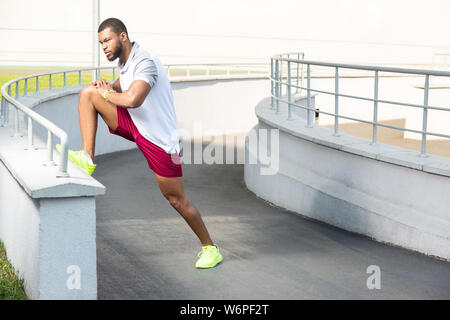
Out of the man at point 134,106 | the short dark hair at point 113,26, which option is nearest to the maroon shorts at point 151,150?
the man at point 134,106

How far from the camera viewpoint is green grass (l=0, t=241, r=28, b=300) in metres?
5.37

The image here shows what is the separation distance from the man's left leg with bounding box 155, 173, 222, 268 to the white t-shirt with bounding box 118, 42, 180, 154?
0.29 metres

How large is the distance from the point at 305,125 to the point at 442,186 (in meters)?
2.95

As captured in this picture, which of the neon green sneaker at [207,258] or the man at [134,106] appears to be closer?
the man at [134,106]

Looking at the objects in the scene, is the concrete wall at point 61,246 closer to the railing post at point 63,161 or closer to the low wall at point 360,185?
the railing post at point 63,161

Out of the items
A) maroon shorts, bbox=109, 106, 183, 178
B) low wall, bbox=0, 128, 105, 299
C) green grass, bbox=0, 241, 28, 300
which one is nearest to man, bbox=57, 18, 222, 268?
maroon shorts, bbox=109, 106, 183, 178

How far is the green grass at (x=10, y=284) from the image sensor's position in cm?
537

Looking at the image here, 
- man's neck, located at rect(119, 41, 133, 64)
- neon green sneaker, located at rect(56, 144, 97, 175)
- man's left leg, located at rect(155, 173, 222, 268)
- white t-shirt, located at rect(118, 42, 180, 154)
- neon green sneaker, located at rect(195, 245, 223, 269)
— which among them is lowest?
neon green sneaker, located at rect(195, 245, 223, 269)

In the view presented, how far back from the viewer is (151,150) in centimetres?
578

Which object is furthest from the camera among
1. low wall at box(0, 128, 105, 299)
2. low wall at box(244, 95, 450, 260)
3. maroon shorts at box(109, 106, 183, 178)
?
low wall at box(244, 95, 450, 260)

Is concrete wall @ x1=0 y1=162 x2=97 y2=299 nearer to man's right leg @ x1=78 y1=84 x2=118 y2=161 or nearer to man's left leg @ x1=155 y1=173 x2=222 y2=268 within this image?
man's right leg @ x1=78 y1=84 x2=118 y2=161

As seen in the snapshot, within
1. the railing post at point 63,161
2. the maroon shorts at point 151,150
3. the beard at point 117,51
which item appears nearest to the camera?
the railing post at point 63,161

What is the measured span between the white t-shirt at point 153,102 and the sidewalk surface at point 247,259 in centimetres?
112

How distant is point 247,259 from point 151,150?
1.64m
